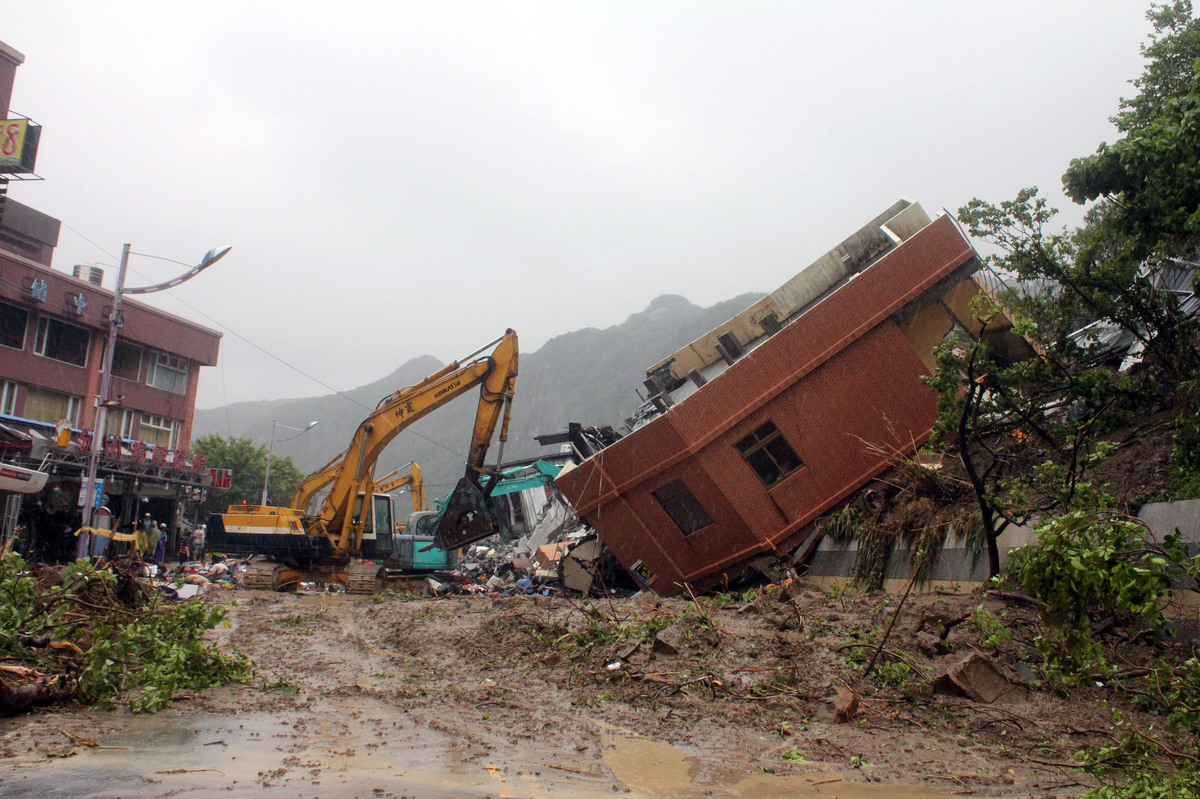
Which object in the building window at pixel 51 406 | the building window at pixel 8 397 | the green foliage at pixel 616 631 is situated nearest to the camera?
the green foliage at pixel 616 631

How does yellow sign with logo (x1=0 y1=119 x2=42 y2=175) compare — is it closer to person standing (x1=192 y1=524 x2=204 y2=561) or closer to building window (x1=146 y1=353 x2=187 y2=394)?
building window (x1=146 y1=353 x2=187 y2=394)

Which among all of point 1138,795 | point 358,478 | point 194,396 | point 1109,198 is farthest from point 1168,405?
point 194,396

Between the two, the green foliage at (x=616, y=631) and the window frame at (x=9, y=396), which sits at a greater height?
the window frame at (x=9, y=396)

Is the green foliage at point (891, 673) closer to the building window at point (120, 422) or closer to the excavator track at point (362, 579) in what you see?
the excavator track at point (362, 579)

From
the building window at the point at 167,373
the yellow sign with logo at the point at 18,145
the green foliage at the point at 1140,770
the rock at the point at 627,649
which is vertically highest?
the yellow sign with logo at the point at 18,145

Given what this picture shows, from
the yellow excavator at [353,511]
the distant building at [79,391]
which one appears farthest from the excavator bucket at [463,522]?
the distant building at [79,391]

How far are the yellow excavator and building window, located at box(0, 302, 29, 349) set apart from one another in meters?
16.0

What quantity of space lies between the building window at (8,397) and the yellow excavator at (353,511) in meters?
15.2

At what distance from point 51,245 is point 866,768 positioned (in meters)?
44.9

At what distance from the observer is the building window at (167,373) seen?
3422 cm

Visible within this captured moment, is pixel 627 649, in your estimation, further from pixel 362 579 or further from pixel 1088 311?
pixel 362 579

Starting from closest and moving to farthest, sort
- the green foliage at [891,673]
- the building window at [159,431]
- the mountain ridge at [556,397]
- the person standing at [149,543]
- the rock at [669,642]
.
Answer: the green foliage at [891,673] < the rock at [669,642] < the person standing at [149,543] < the building window at [159,431] < the mountain ridge at [556,397]

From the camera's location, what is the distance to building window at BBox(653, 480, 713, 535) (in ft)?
49.5

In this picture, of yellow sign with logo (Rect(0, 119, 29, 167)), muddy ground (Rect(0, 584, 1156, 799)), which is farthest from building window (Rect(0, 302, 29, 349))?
muddy ground (Rect(0, 584, 1156, 799))
